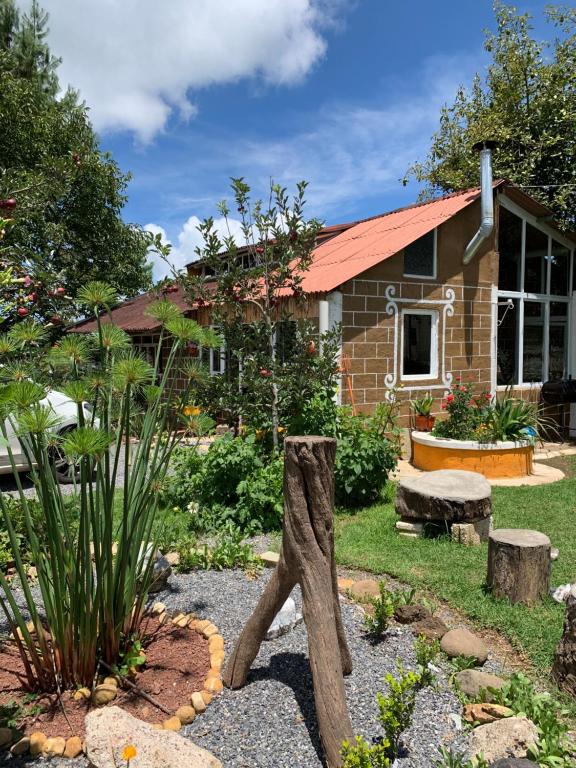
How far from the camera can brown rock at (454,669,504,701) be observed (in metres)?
2.83

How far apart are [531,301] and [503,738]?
10377mm

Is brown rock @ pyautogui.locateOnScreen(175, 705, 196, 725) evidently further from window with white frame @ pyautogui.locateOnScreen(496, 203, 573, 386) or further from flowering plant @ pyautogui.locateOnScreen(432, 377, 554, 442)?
window with white frame @ pyautogui.locateOnScreen(496, 203, 573, 386)

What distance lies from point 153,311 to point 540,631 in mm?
3064

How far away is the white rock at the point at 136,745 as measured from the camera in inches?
82.4

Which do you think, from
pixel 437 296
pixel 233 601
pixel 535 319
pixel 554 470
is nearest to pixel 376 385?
pixel 437 296

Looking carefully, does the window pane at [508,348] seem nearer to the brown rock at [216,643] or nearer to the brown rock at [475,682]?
the brown rock at [475,682]

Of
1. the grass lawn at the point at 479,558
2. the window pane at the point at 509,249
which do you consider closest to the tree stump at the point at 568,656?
the grass lawn at the point at 479,558

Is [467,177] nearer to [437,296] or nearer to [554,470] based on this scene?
[437,296]

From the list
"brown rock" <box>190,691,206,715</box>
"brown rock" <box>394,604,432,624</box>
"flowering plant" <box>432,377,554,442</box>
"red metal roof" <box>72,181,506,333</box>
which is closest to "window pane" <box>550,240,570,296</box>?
"red metal roof" <box>72,181,506,333</box>

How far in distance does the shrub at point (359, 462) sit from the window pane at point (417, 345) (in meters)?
3.05

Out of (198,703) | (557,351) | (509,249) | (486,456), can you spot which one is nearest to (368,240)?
(509,249)

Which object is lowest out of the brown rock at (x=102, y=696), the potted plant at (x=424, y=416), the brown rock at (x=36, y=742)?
the brown rock at (x=36, y=742)

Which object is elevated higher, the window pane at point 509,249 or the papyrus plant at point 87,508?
the window pane at point 509,249

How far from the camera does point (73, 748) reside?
2416 millimetres
